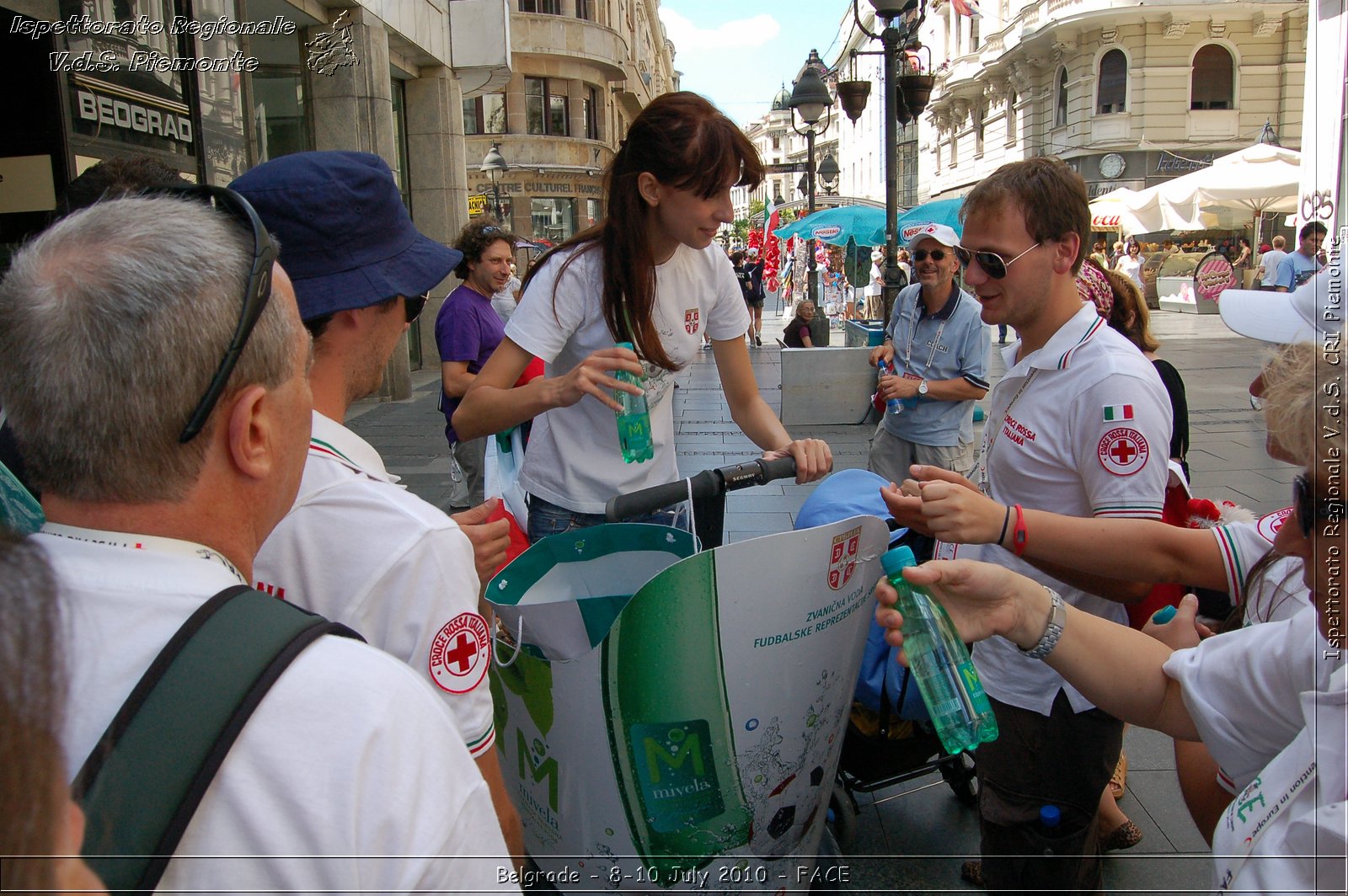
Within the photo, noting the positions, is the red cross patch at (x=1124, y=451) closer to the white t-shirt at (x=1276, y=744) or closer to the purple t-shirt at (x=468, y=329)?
the white t-shirt at (x=1276, y=744)

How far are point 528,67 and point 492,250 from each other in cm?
3451

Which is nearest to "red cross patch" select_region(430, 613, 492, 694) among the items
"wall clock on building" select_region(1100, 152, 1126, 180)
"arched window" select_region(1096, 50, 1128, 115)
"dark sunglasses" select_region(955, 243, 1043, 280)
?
"dark sunglasses" select_region(955, 243, 1043, 280)

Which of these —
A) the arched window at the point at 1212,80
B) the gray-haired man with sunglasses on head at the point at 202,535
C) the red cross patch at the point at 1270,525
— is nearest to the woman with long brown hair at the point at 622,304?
the red cross patch at the point at 1270,525

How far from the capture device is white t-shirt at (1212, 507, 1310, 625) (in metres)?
1.76

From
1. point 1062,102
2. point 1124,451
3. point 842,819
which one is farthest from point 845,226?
point 1062,102

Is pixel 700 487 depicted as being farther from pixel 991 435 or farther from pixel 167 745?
pixel 167 745

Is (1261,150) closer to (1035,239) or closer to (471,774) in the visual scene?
(1035,239)

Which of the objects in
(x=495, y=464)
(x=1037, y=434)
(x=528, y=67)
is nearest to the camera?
(x=1037, y=434)

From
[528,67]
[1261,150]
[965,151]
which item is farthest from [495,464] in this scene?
[965,151]

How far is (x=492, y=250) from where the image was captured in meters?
6.06

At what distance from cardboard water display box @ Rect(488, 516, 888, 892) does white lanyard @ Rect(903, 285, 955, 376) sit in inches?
153

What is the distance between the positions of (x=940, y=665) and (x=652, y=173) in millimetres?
1543

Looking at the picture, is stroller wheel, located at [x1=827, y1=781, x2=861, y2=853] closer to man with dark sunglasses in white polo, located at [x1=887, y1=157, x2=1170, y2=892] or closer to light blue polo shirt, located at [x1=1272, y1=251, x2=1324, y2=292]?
man with dark sunglasses in white polo, located at [x1=887, y1=157, x2=1170, y2=892]

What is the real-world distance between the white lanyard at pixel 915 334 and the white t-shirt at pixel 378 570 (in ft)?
15.0
